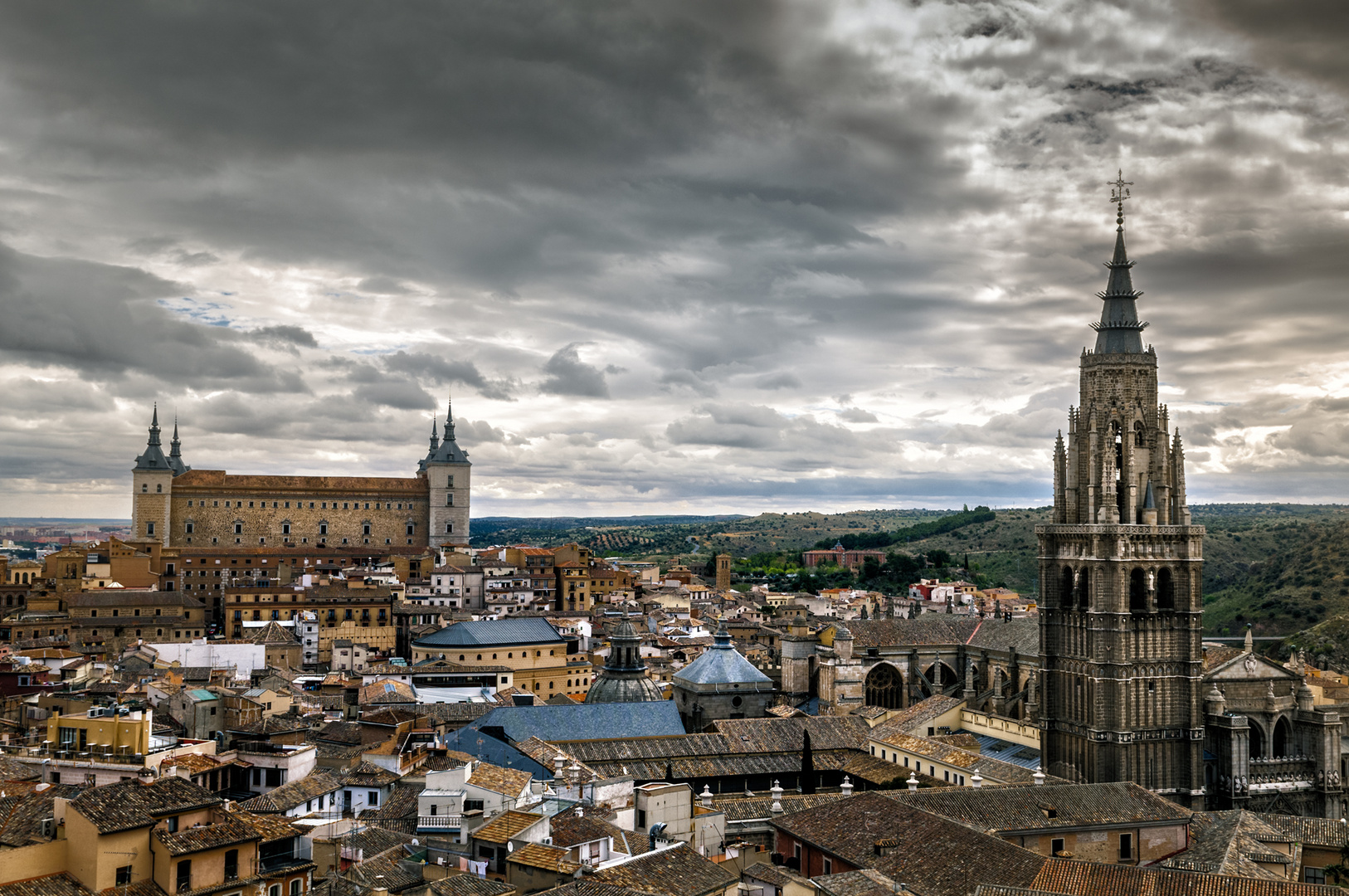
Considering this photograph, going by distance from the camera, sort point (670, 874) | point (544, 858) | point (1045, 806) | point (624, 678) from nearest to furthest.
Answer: point (544, 858)
point (670, 874)
point (1045, 806)
point (624, 678)

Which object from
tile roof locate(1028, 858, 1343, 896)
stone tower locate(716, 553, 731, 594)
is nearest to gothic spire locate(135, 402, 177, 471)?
stone tower locate(716, 553, 731, 594)

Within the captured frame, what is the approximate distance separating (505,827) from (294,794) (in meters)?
10.5

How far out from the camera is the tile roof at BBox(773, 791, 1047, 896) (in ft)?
92.9

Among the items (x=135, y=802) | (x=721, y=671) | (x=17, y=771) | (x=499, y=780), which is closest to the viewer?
(x=135, y=802)

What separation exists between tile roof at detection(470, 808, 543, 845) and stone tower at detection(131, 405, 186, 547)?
11160 cm

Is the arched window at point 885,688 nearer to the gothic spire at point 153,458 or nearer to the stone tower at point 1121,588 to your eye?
the stone tower at point 1121,588

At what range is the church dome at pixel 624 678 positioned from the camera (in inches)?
2221

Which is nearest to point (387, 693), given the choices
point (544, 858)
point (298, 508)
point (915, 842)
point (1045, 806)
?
point (544, 858)

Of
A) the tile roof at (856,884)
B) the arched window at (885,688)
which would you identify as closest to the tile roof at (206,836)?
the tile roof at (856,884)

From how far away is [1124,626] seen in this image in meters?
50.2

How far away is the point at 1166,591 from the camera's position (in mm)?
51875

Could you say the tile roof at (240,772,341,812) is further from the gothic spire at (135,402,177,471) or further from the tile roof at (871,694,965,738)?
the gothic spire at (135,402,177,471)

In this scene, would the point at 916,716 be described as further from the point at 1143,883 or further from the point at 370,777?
the point at 1143,883

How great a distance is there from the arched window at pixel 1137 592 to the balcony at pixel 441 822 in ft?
105
